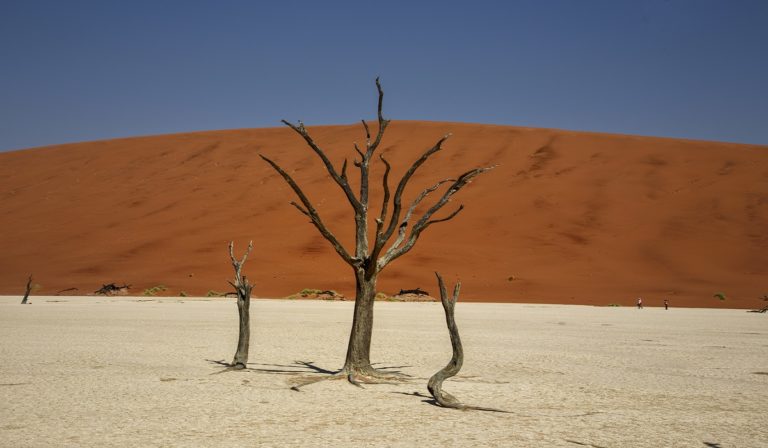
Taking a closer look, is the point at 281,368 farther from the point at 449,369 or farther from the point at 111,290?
the point at 111,290

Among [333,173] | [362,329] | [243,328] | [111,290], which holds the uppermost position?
[333,173]

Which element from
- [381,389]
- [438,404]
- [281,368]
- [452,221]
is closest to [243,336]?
[281,368]

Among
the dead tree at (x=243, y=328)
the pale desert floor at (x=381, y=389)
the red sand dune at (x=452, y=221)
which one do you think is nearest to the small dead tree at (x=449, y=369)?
the pale desert floor at (x=381, y=389)

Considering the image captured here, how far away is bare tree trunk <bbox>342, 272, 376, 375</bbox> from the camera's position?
886 cm

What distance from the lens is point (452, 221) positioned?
44.6 metres

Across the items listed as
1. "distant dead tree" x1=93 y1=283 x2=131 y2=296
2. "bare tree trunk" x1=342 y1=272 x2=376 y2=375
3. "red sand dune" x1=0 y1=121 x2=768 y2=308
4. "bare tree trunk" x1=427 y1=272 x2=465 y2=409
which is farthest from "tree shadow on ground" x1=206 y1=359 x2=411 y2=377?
"distant dead tree" x1=93 y1=283 x2=131 y2=296

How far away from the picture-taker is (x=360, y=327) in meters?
8.86

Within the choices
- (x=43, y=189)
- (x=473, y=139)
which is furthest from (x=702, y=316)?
(x=43, y=189)

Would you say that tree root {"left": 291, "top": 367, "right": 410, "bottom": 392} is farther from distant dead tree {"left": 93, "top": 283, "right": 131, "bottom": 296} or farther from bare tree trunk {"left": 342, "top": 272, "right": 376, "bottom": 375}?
distant dead tree {"left": 93, "top": 283, "right": 131, "bottom": 296}

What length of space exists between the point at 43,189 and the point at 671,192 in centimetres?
5321

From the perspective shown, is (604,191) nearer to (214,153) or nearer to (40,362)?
(214,153)

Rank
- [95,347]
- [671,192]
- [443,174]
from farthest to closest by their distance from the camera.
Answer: [443,174] < [671,192] < [95,347]

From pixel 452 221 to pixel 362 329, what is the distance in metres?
36.1

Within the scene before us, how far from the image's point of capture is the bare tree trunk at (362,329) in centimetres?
886
